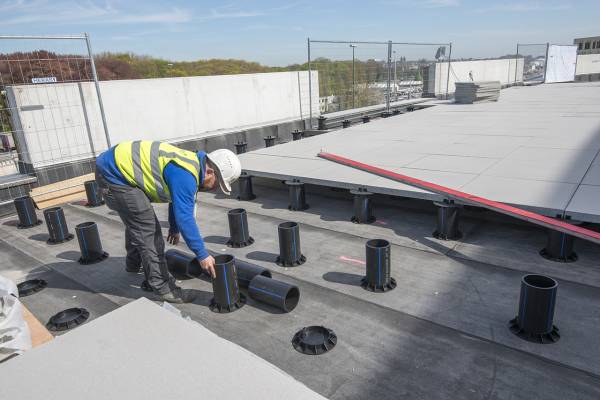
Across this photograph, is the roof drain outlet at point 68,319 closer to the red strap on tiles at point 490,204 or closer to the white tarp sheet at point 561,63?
the red strap on tiles at point 490,204

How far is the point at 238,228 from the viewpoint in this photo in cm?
570

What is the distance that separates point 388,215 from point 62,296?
4633 mm

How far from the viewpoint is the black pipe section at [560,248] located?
4738mm

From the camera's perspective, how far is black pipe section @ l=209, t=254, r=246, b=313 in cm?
405

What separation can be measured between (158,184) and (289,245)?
180cm

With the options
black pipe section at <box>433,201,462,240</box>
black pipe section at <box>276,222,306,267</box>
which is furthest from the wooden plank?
black pipe section at <box>433,201,462,240</box>

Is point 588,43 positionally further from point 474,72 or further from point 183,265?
point 183,265

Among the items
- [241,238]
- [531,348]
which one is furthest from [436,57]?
[531,348]

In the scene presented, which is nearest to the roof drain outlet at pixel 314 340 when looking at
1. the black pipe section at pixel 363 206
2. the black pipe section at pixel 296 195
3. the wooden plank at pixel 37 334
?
the wooden plank at pixel 37 334

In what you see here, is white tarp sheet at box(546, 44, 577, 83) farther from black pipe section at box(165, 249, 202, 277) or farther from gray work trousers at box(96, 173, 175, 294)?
gray work trousers at box(96, 173, 175, 294)

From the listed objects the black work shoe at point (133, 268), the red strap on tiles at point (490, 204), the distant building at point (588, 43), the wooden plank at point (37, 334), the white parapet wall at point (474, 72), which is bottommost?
the black work shoe at point (133, 268)

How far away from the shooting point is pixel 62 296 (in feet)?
15.4

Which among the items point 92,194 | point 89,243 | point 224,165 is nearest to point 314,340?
point 224,165

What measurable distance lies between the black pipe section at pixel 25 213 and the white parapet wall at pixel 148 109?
2.01 m
